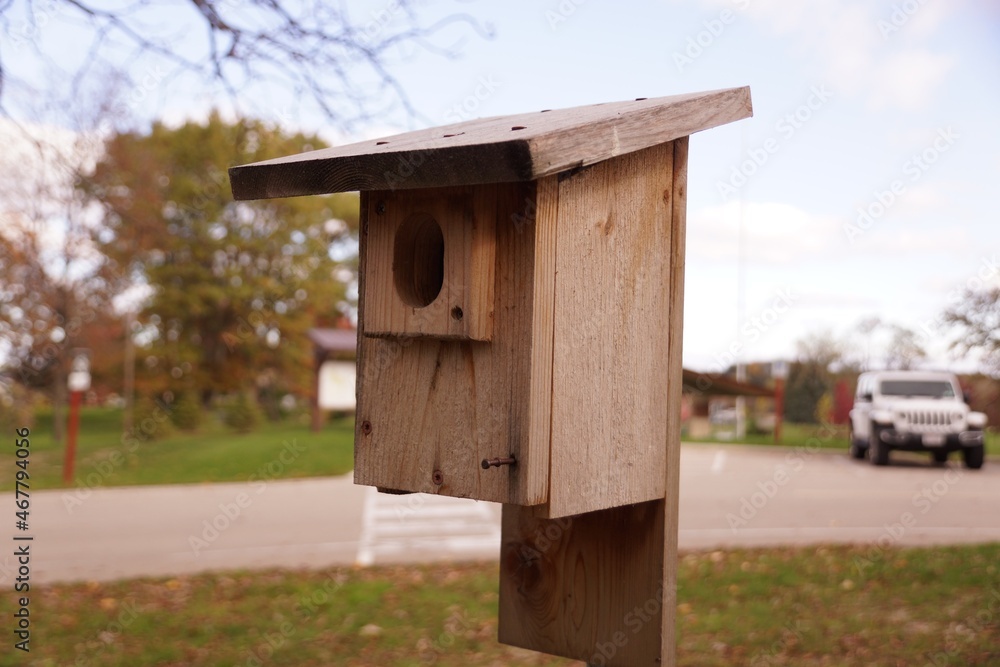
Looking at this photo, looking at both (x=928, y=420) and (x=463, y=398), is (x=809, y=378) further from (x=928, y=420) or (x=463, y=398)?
(x=463, y=398)

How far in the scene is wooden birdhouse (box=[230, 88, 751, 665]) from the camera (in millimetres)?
1861

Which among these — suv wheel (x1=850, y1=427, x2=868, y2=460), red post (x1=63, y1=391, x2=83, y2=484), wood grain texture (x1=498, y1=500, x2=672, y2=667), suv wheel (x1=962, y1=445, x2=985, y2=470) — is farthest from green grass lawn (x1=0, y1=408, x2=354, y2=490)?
wood grain texture (x1=498, y1=500, x2=672, y2=667)

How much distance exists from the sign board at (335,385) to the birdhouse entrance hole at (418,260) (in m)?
18.4

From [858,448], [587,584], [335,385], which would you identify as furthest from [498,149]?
[335,385]

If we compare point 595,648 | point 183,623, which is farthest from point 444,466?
point 183,623

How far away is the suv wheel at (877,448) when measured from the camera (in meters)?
14.1

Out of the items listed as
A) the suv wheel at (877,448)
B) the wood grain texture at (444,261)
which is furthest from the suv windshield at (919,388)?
the wood grain texture at (444,261)

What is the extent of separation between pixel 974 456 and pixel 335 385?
12.6m

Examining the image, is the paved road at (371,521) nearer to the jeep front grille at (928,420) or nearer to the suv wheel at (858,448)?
the jeep front grille at (928,420)

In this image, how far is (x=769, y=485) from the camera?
12.2 meters

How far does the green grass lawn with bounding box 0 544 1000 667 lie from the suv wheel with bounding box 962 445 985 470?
304 inches

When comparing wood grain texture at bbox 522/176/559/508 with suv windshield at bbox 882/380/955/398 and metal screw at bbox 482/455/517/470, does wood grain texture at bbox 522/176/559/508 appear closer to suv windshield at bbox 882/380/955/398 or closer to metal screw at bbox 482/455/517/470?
metal screw at bbox 482/455/517/470

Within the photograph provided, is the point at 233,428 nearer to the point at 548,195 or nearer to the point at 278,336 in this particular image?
the point at 278,336

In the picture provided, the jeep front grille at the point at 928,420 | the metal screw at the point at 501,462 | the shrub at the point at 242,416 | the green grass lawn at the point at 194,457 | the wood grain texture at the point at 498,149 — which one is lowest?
the green grass lawn at the point at 194,457
